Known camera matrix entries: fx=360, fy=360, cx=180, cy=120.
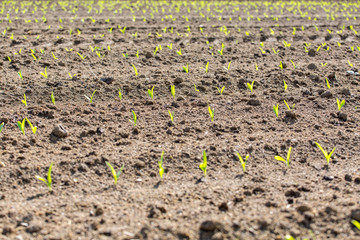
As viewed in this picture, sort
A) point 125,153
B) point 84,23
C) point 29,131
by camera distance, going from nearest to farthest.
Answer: point 125,153, point 29,131, point 84,23

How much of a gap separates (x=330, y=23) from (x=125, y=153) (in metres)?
6.56

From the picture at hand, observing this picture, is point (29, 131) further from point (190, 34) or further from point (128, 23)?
point (128, 23)

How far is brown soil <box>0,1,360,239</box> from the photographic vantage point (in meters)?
1.95

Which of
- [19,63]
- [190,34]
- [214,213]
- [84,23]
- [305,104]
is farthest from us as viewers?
[84,23]

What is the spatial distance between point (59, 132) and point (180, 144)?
95 cm

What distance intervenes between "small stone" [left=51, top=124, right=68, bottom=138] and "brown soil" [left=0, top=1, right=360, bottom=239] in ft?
0.12

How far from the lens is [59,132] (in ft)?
9.18

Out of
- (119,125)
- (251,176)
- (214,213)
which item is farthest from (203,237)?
(119,125)

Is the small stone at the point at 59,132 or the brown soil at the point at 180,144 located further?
the small stone at the point at 59,132

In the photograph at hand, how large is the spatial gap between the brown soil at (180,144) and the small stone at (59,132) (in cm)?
4

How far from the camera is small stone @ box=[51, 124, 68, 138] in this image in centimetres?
280

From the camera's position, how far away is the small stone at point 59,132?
2.80 metres

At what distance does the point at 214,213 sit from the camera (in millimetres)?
2016

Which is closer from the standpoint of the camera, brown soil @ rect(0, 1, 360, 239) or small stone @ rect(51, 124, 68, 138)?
brown soil @ rect(0, 1, 360, 239)
